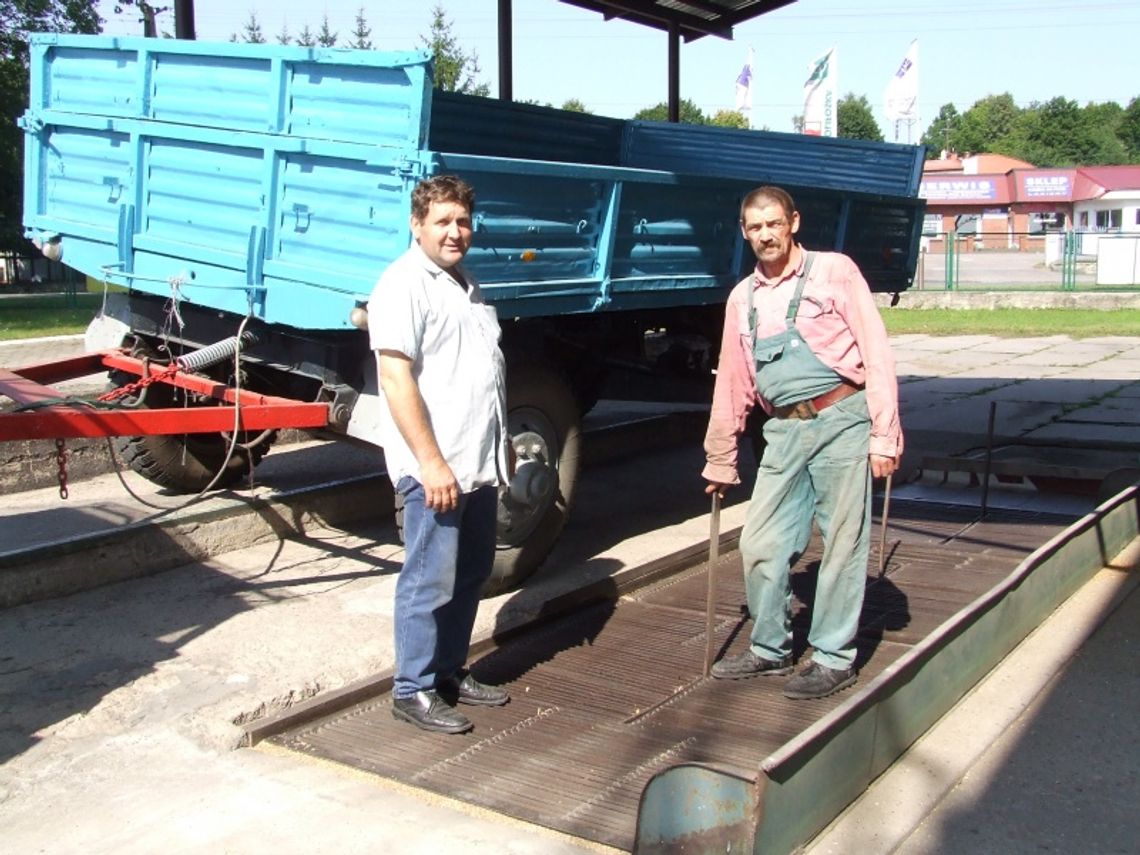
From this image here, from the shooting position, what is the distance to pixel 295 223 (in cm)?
549

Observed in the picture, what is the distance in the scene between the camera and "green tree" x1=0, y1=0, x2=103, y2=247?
26500mm

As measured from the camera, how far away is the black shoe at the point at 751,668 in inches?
194

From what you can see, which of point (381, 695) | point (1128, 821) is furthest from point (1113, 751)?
point (381, 695)

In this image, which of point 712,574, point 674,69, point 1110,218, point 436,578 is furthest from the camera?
point 1110,218

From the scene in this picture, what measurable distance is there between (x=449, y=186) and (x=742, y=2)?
715 centimetres

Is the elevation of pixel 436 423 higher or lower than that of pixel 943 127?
lower

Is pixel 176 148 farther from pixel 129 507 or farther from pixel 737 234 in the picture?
pixel 737 234

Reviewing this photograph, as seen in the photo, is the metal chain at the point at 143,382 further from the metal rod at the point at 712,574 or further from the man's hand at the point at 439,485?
the metal rod at the point at 712,574

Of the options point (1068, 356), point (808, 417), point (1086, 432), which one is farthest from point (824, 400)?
point (1068, 356)

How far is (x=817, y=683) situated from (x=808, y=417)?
100 centimetres

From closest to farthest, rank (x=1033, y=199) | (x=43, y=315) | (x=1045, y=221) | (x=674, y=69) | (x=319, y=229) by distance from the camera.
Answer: (x=319, y=229) < (x=674, y=69) < (x=43, y=315) < (x=1033, y=199) < (x=1045, y=221)

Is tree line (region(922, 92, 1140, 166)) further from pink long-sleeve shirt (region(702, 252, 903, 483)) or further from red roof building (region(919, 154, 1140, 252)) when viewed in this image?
pink long-sleeve shirt (region(702, 252, 903, 483))

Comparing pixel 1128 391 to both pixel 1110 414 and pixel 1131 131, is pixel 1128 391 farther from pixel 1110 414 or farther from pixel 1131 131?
pixel 1131 131

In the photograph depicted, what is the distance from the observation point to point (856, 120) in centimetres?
12400
